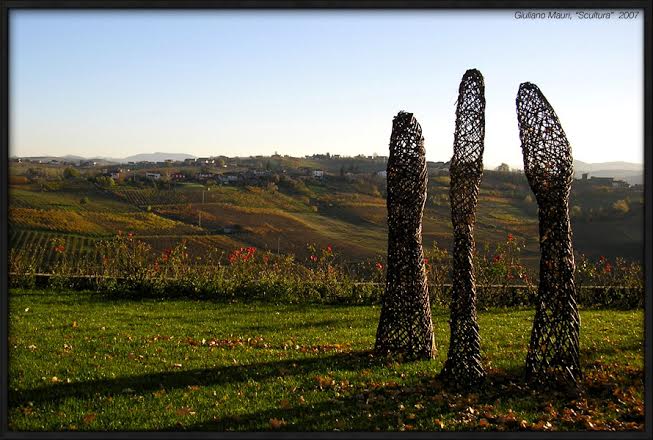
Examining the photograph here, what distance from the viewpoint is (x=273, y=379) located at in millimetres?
6602

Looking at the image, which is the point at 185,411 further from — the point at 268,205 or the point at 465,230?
the point at 268,205

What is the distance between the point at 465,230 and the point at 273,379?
2.86 meters

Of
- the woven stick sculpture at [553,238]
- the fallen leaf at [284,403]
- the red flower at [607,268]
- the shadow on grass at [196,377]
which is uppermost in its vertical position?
the woven stick sculpture at [553,238]

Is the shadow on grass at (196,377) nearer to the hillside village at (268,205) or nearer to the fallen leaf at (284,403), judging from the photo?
the fallen leaf at (284,403)

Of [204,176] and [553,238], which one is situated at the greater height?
[204,176]

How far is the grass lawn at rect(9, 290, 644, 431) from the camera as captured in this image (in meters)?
5.48

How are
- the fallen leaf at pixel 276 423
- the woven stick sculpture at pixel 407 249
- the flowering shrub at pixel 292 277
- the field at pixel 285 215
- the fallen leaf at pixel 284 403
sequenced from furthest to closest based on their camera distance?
the field at pixel 285 215
the flowering shrub at pixel 292 277
the woven stick sculpture at pixel 407 249
the fallen leaf at pixel 284 403
the fallen leaf at pixel 276 423

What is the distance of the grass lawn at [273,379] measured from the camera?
5.48 m

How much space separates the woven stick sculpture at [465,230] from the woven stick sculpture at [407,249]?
755mm

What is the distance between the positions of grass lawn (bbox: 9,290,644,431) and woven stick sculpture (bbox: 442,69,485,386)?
0.31m

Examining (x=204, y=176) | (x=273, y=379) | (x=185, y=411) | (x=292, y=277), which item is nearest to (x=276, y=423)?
(x=185, y=411)

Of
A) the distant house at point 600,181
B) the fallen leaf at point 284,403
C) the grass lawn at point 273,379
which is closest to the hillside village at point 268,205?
the distant house at point 600,181

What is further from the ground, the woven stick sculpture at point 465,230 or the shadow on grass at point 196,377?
the woven stick sculpture at point 465,230

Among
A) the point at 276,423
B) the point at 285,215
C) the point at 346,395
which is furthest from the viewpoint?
the point at 285,215
